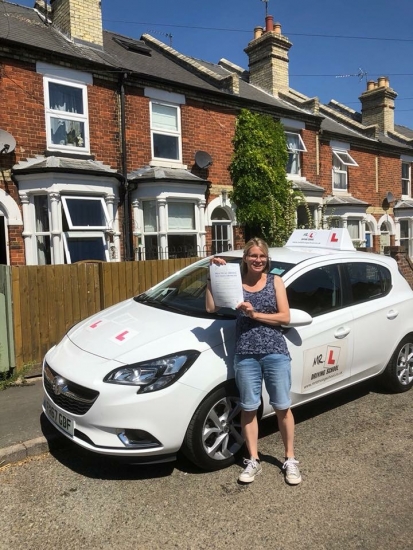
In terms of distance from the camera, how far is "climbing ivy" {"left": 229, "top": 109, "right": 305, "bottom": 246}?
12.7 meters

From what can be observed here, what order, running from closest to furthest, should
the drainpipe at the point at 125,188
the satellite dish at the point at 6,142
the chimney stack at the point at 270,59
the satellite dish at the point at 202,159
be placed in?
1. the satellite dish at the point at 6,142
2. the drainpipe at the point at 125,188
3. the satellite dish at the point at 202,159
4. the chimney stack at the point at 270,59

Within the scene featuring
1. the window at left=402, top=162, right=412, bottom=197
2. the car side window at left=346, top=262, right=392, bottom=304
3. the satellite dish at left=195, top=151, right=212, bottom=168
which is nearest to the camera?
the car side window at left=346, top=262, right=392, bottom=304

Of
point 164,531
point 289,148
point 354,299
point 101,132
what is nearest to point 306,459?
point 164,531

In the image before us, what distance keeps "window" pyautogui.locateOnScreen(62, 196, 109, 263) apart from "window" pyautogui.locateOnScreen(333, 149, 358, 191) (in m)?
9.96

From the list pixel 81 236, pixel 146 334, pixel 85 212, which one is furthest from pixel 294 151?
pixel 146 334

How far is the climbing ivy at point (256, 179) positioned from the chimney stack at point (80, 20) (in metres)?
4.55

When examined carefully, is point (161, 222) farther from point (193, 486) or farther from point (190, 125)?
point (193, 486)

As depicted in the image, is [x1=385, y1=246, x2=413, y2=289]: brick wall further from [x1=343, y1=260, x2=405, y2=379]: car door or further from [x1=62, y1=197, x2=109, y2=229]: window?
[x1=62, y1=197, x2=109, y2=229]: window

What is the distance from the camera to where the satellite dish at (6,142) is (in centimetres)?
891

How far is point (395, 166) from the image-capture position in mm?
19188

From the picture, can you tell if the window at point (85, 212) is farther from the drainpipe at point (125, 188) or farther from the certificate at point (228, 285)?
the certificate at point (228, 285)

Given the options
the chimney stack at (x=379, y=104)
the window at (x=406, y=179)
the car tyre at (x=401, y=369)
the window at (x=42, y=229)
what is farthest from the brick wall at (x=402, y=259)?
the chimney stack at (x=379, y=104)

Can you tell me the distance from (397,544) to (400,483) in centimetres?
67

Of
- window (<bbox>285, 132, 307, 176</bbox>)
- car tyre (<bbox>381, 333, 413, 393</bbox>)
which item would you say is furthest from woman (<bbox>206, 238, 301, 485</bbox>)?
window (<bbox>285, 132, 307, 176</bbox>)
